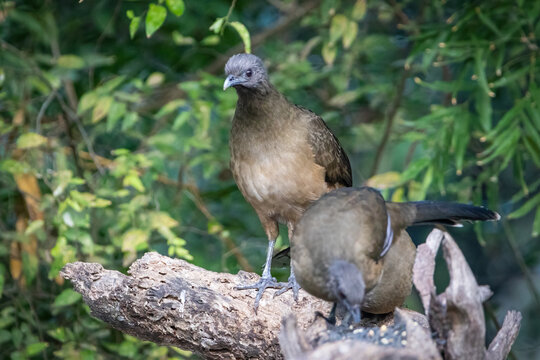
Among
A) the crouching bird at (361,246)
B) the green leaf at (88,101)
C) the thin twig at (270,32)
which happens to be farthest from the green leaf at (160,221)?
the thin twig at (270,32)

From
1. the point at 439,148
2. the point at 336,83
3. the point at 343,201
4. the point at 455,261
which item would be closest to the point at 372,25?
the point at 336,83

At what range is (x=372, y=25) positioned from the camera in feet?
18.9

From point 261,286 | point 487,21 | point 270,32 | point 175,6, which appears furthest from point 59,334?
point 487,21

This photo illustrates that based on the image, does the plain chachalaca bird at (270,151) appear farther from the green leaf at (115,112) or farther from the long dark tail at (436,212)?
the green leaf at (115,112)

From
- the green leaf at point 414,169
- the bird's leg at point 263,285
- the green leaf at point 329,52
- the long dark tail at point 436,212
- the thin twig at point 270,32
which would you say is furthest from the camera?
the thin twig at point 270,32

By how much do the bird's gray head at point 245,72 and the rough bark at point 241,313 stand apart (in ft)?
2.90

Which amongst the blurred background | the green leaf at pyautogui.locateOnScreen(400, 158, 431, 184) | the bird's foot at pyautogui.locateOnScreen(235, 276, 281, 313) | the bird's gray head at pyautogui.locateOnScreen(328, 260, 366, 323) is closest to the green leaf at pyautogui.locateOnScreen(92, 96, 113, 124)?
the blurred background

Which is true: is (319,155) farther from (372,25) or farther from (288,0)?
(372,25)

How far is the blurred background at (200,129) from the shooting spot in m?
4.00

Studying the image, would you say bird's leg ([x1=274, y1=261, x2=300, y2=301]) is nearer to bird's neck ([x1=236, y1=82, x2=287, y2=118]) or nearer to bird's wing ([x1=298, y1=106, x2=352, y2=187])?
bird's wing ([x1=298, y1=106, x2=352, y2=187])

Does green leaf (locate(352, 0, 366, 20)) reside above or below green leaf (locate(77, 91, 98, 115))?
above

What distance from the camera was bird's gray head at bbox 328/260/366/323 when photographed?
228cm

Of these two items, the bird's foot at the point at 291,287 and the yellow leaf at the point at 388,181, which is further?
the yellow leaf at the point at 388,181

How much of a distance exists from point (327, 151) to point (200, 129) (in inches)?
42.3
